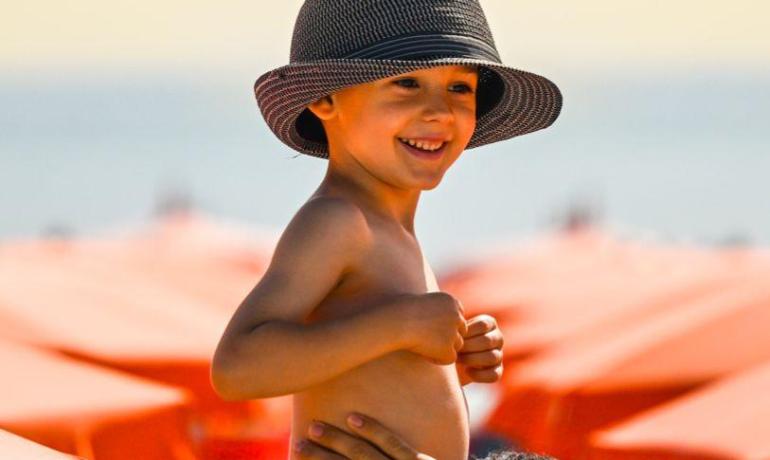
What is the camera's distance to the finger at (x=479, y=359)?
2326 mm

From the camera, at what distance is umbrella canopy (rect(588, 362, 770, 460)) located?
3.23m

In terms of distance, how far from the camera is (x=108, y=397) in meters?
3.55

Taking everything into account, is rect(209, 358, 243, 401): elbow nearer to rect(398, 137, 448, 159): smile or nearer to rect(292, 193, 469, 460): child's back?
rect(292, 193, 469, 460): child's back

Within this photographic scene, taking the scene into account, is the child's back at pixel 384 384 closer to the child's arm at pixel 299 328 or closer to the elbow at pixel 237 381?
the child's arm at pixel 299 328

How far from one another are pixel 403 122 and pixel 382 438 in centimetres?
46

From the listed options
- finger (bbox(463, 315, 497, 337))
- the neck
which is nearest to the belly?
finger (bbox(463, 315, 497, 337))

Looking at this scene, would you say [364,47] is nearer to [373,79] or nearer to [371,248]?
[373,79]

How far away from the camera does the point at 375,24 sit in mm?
2266

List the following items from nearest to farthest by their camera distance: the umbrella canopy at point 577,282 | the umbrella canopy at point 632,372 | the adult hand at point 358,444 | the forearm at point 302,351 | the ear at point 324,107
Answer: the forearm at point 302,351, the adult hand at point 358,444, the ear at point 324,107, the umbrella canopy at point 632,372, the umbrella canopy at point 577,282

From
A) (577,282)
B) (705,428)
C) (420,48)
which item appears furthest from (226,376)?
(577,282)

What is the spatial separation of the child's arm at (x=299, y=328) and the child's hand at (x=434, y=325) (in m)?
0.02

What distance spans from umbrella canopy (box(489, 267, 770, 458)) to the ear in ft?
5.85

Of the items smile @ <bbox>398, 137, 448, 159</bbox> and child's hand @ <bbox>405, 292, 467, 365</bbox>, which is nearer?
child's hand @ <bbox>405, 292, 467, 365</bbox>

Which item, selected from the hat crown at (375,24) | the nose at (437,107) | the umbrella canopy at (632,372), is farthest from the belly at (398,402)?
the umbrella canopy at (632,372)
